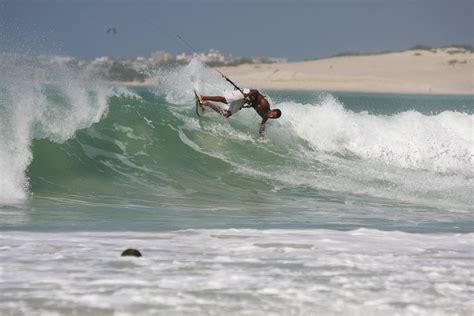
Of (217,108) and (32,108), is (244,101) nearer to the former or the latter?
(217,108)

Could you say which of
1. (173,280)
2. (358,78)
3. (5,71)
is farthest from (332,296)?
(358,78)

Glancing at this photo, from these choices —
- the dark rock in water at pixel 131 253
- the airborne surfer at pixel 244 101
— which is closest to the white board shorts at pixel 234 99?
the airborne surfer at pixel 244 101

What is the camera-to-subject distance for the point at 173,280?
8.42 metres

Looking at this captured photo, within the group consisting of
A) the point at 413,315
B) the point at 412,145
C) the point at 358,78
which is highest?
the point at 358,78

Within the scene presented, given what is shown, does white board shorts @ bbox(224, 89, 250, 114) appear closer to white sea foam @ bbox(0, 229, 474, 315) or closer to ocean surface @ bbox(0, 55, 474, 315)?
ocean surface @ bbox(0, 55, 474, 315)

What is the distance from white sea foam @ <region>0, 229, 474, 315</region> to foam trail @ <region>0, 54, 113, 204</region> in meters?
4.31

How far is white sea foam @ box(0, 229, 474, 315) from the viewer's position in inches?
303

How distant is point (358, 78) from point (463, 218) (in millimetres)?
122599

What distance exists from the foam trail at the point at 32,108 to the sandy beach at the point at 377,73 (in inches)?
4044

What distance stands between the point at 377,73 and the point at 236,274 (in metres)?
131

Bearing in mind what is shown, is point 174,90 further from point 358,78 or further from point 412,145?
point 358,78

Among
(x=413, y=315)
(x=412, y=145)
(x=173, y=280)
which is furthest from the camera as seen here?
(x=412, y=145)

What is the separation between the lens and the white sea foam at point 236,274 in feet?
25.2

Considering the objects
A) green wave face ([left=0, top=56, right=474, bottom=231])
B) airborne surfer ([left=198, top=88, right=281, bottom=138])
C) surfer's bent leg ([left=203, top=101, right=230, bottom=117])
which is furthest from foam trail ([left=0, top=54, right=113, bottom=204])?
airborne surfer ([left=198, top=88, right=281, bottom=138])
